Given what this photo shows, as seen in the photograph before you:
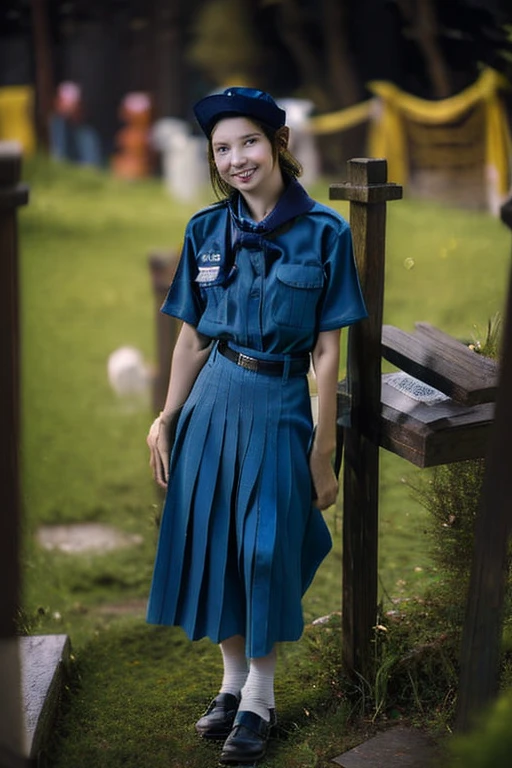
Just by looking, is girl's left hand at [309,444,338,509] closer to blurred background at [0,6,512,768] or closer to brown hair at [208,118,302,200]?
blurred background at [0,6,512,768]

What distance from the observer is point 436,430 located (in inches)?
110

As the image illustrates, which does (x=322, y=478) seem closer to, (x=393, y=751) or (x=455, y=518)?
(x=455, y=518)

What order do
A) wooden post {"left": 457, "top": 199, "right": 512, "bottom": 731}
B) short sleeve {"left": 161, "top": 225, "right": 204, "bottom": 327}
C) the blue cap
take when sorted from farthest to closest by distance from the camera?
short sleeve {"left": 161, "top": 225, "right": 204, "bottom": 327}
the blue cap
wooden post {"left": 457, "top": 199, "right": 512, "bottom": 731}

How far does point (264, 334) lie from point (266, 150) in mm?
498

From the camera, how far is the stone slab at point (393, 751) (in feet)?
9.34

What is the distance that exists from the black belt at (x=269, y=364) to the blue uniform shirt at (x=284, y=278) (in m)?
0.03

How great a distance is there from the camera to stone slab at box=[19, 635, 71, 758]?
9.52 feet

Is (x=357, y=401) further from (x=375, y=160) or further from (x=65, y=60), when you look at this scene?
(x=65, y=60)

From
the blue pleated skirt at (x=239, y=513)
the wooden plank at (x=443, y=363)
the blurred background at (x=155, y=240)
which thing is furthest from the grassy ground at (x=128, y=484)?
the blue pleated skirt at (x=239, y=513)

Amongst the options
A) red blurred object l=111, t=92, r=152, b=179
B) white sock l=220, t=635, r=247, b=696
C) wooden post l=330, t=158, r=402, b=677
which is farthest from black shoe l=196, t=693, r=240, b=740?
red blurred object l=111, t=92, r=152, b=179

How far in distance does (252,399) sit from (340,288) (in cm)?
39

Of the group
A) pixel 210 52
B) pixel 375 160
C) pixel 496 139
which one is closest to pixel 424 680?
pixel 375 160

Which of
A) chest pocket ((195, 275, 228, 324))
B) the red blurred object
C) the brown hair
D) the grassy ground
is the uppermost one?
the red blurred object

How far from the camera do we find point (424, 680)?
3.23m
